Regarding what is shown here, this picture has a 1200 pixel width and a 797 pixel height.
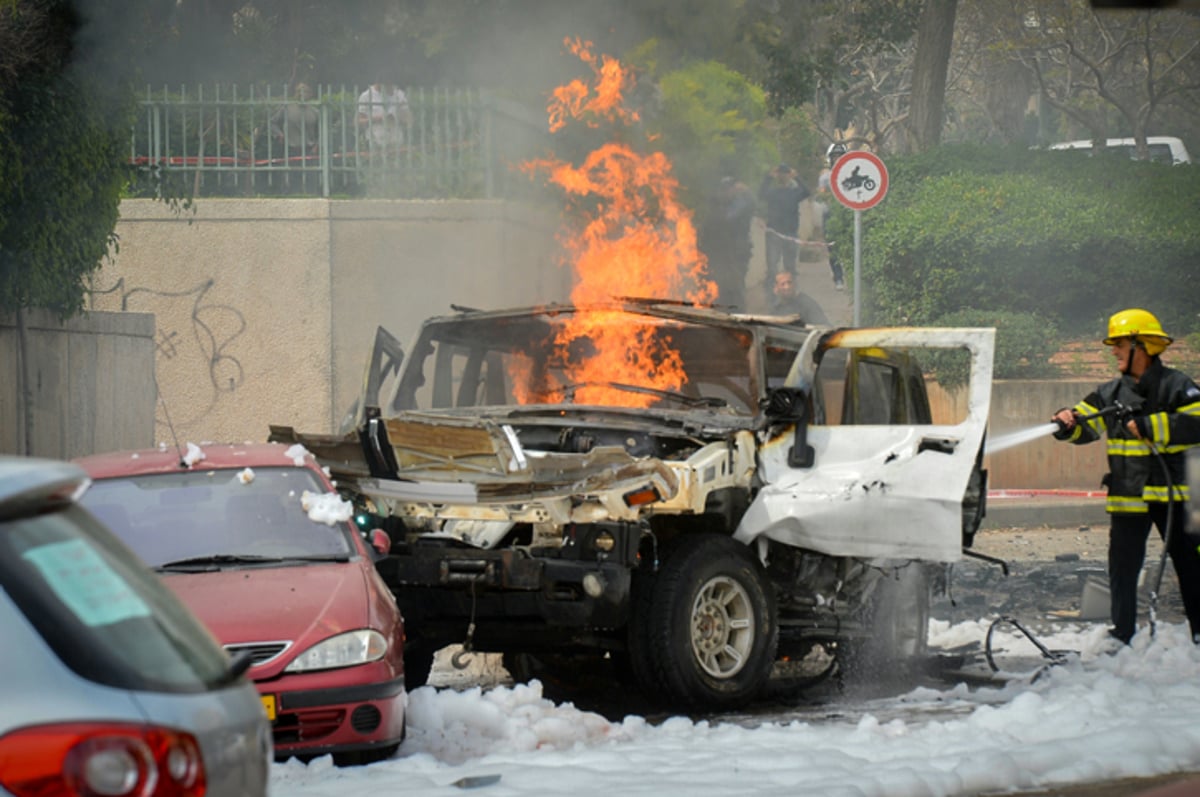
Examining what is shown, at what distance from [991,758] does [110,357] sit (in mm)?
11229

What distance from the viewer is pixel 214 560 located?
727 centimetres

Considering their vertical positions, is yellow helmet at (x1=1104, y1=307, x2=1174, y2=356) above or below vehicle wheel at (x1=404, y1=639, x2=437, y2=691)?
above

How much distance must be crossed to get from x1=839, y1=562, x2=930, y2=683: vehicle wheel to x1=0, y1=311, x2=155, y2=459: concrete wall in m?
6.85

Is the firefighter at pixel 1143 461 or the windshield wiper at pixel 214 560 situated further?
the firefighter at pixel 1143 461

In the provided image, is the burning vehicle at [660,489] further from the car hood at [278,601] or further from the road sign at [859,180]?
the road sign at [859,180]

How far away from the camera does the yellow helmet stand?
Answer: 9.10 metres

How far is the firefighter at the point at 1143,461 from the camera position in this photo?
8.89 metres

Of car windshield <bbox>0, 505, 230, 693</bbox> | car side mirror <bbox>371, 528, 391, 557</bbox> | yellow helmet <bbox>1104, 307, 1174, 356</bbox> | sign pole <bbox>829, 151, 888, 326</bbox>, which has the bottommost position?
car side mirror <bbox>371, 528, 391, 557</bbox>

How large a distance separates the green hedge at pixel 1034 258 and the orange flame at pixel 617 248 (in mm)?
2896

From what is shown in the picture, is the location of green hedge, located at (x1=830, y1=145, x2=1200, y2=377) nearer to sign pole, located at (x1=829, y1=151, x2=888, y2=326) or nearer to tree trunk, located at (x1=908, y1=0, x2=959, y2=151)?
tree trunk, located at (x1=908, y1=0, x2=959, y2=151)

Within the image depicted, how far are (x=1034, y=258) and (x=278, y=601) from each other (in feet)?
54.0

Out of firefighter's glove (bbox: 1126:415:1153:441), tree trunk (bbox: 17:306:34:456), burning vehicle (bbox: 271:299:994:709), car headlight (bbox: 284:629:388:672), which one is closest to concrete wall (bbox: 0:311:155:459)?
tree trunk (bbox: 17:306:34:456)

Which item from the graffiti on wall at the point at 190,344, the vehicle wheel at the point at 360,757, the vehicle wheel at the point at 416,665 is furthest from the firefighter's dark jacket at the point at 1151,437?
the graffiti on wall at the point at 190,344

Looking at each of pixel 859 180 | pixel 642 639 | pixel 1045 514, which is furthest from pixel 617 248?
pixel 1045 514
